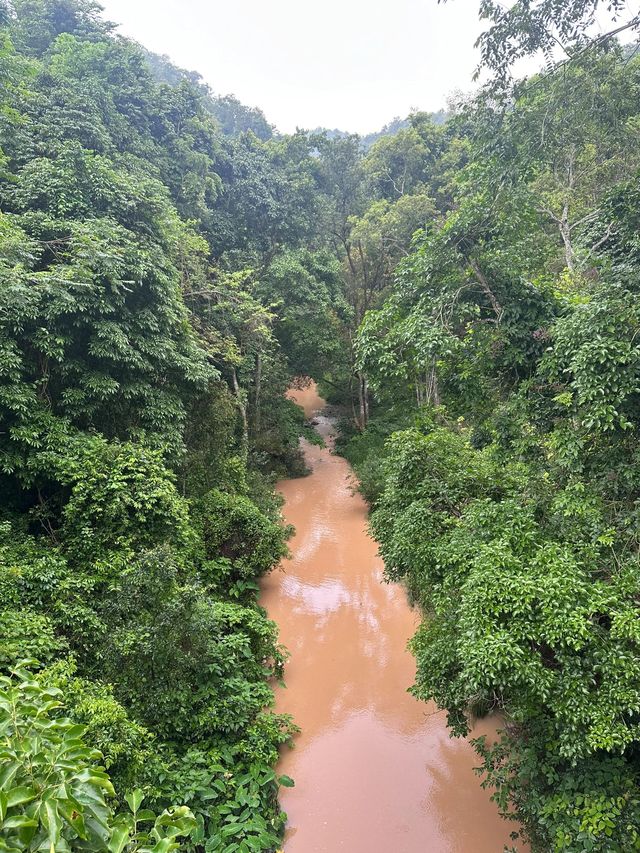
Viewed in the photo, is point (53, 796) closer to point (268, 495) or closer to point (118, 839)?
point (118, 839)

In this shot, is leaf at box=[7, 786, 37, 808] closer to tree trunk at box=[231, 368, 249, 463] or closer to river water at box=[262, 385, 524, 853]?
river water at box=[262, 385, 524, 853]

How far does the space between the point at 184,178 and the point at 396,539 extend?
43.5 ft

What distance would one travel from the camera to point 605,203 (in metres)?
5.55

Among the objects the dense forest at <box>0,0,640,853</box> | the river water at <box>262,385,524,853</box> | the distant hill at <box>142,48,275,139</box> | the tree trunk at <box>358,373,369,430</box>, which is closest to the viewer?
the dense forest at <box>0,0,640,853</box>

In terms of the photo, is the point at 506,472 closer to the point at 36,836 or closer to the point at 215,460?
the point at 36,836

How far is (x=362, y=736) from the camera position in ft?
20.0

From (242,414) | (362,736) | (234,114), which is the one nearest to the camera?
(362,736)

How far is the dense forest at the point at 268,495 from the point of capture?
11.2ft

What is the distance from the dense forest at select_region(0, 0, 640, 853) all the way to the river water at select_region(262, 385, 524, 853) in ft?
1.64

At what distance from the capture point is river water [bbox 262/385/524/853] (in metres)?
4.90

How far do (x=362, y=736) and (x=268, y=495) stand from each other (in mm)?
5978

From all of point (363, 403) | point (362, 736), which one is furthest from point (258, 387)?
point (362, 736)

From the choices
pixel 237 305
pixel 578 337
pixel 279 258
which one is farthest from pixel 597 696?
pixel 279 258

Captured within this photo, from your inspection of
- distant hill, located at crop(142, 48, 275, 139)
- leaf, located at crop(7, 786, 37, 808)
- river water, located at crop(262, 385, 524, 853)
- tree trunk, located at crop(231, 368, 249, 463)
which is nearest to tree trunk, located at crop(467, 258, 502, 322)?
river water, located at crop(262, 385, 524, 853)
